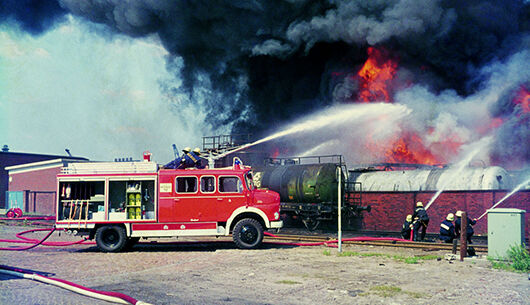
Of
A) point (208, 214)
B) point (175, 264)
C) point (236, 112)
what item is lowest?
point (175, 264)

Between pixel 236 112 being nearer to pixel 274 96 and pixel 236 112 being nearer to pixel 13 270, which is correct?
pixel 274 96

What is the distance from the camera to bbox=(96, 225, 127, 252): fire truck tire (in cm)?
1530

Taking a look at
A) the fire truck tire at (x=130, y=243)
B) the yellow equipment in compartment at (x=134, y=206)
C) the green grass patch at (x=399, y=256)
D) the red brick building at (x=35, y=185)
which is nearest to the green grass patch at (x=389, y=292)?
the green grass patch at (x=399, y=256)

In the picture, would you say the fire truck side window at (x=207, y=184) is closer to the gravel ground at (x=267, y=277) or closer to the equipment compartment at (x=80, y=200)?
the gravel ground at (x=267, y=277)

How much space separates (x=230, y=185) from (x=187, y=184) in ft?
4.63

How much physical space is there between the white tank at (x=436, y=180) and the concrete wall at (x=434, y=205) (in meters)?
0.63

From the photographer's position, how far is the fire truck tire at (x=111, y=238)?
15305 mm

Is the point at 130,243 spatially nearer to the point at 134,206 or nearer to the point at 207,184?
the point at 134,206

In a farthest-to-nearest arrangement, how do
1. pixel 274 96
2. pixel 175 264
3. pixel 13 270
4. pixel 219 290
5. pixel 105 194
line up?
pixel 274 96
pixel 105 194
pixel 175 264
pixel 13 270
pixel 219 290

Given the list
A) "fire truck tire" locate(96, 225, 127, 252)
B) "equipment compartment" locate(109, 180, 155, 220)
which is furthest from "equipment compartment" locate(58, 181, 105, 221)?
"fire truck tire" locate(96, 225, 127, 252)

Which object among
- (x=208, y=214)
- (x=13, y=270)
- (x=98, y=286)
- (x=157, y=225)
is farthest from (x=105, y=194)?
(x=98, y=286)

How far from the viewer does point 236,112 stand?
45.2 metres

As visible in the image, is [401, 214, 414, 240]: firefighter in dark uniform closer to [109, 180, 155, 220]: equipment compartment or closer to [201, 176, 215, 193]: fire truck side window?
[201, 176, 215, 193]: fire truck side window

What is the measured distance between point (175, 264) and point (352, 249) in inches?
241
